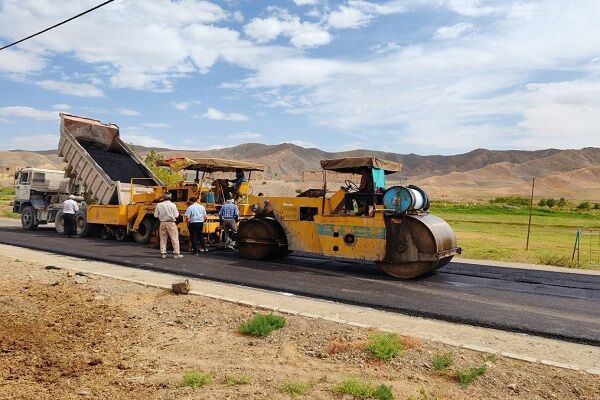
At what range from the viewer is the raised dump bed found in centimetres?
1585

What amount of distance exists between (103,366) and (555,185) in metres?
122

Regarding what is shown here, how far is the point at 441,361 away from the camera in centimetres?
520

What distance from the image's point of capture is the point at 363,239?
35.1ft

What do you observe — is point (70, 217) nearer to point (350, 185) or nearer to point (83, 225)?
point (83, 225)

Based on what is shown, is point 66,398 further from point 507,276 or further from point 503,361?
point 507,276

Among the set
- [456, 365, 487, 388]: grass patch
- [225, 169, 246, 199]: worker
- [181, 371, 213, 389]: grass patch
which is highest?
[225, 169, 246, 199]: worker

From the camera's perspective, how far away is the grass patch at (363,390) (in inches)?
173

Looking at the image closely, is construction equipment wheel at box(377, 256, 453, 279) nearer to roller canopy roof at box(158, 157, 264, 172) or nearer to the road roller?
the road roller

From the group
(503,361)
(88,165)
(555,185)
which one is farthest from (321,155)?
(503,361)

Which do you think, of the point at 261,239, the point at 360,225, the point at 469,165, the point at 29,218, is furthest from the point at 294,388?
the point at 469,165

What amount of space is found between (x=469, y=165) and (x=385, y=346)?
16875 centimetres

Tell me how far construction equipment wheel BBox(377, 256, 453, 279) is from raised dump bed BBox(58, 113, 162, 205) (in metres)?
8.86

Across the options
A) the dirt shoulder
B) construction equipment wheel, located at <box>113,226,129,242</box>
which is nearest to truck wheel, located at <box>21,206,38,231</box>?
construction equipment wheel, located at <box>113,226,129,242</box>

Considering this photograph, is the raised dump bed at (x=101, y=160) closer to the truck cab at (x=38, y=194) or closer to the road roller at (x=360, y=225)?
the truck cab at (x=38, y=194)
